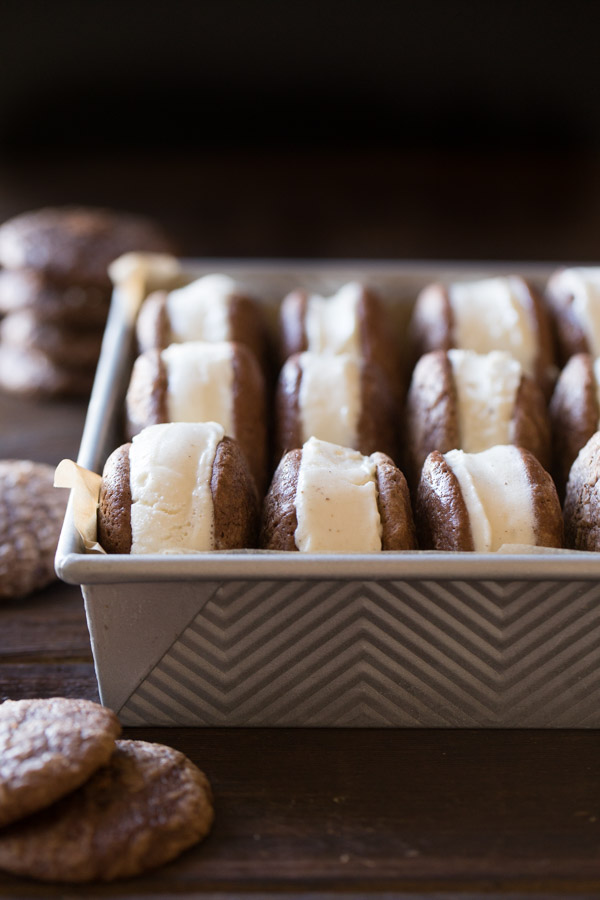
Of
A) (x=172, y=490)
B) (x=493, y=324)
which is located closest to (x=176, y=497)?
(x=172, y=490)

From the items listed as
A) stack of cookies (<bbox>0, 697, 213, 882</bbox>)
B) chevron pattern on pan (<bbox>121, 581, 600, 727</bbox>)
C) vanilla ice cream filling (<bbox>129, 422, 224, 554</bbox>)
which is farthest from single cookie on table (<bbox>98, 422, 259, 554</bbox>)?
stack of cookies (<bbox>0, 697, 213, 882</bbox>)

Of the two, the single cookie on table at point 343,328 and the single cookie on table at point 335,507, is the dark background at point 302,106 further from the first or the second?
the single cookie on table at point 335,507

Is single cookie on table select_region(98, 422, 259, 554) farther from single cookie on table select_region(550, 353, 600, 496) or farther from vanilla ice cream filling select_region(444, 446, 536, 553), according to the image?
single cookie on table select_region(550, 353, 600, 496)

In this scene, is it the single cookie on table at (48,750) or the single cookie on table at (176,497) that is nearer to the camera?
the single cookie on table at (48,750)

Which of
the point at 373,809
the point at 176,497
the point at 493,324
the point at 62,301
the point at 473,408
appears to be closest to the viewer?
the point at 373,809

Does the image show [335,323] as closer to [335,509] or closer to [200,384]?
[200,384]

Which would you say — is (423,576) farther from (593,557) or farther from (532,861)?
(532,861)

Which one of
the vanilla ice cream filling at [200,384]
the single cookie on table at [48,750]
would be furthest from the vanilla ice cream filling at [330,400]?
the single cookie on table at [48,750]
